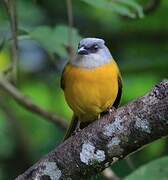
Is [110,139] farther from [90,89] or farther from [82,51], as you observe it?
[82,51]

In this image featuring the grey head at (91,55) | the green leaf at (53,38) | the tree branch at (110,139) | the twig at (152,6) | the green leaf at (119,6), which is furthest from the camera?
the twig at (152,6)

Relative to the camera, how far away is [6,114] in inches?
221

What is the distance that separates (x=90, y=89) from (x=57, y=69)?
1457mm

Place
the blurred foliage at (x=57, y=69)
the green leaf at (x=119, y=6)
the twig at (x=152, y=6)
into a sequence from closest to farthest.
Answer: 1. the green leaf at (x=119, y=6)
2. the twig at (x=152, y=6)
3. the blurred foliage at (x=57, y=69)

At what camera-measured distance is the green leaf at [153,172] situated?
3480 millimetres

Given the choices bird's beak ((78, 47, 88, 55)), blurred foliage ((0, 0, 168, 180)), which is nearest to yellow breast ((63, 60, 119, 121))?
bird's beak ((78, 47, 88, 55))

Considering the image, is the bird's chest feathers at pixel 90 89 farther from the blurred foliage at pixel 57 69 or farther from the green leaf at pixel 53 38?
the blurred foliage at pixel 57 69

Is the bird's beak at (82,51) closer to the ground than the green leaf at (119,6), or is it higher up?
closer to the ground

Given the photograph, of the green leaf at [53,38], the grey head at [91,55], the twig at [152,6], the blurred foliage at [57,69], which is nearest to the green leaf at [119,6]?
the grey head at [91,55]

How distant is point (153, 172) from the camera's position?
11.5 ft

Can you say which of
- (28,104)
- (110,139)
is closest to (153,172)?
(110,139)

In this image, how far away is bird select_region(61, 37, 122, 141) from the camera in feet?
13.1

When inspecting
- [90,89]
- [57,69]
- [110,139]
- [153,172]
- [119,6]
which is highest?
[119,6]

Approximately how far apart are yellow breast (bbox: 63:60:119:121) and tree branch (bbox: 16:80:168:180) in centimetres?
74
